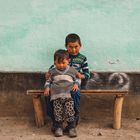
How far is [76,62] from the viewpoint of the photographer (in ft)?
24.9

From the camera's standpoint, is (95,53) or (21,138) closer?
(21,138)

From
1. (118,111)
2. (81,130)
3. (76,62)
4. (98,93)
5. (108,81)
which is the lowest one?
(81,130)

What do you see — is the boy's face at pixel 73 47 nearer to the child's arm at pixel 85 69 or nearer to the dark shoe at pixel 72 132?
the child's arm at pixel 85 69

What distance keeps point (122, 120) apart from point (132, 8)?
1.61 metres

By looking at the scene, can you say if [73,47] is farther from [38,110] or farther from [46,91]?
[38,110]

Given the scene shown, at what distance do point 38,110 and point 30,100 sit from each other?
1.36ft

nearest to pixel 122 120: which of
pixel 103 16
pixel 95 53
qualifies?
pixel 95 53

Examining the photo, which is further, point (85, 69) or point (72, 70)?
point (85, 69)

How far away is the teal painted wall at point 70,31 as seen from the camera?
25.3 ft

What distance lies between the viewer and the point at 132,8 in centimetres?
769

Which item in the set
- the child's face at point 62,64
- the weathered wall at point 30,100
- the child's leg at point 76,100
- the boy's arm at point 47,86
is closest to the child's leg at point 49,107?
the boy's arm at point 47,86

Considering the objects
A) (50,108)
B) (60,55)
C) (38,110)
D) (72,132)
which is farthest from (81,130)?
(60,55)

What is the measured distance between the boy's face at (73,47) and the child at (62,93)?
9.1 inches

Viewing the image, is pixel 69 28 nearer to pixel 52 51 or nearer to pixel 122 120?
pixel 52 51
